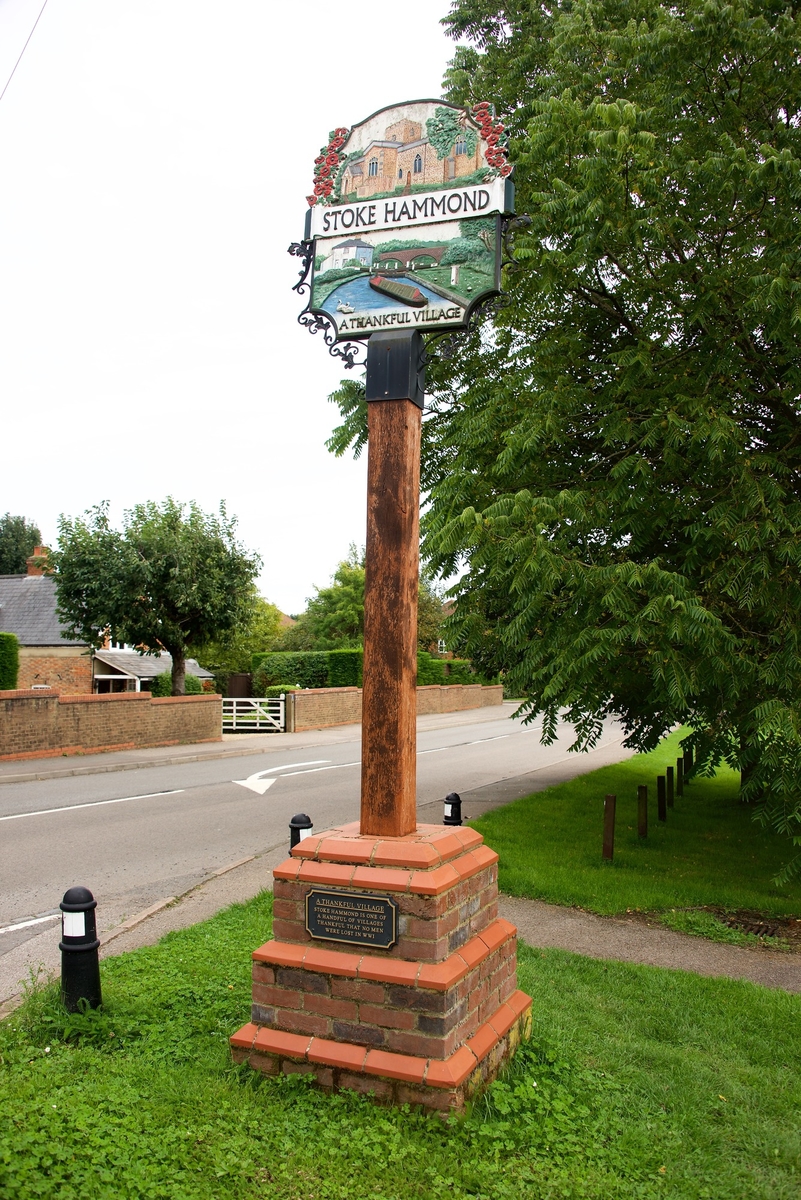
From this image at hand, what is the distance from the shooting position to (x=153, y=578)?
2491 centimetres

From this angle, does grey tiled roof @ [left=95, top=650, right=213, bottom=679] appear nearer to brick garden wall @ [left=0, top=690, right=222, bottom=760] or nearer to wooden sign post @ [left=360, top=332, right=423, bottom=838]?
brick garden wall @ [left=0, top=690, right=222, bottom=760]

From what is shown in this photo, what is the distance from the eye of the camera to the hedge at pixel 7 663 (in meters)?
21.1

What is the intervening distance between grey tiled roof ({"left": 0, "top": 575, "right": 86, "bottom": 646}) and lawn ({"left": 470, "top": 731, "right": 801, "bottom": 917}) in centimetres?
2594

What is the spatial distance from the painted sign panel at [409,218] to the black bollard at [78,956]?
129 inches

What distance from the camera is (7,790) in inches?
577

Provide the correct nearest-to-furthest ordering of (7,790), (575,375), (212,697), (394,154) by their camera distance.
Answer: (394,154) < (575,375) < (7,790) < (212,697)

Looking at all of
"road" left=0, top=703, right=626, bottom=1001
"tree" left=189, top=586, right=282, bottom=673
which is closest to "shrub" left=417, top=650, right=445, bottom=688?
"tree" left=189, top=586, right=282, bottom=673

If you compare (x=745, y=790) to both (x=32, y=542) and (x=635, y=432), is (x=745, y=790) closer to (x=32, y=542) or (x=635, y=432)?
(x=635, y=432)

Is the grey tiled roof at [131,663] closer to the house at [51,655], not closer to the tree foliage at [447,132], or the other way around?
the house at [51,655]

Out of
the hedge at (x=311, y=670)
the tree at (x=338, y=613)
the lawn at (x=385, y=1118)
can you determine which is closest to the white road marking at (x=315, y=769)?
the lawn at (x=385, y=1118)

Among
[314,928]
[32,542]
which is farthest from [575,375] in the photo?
[32,542]

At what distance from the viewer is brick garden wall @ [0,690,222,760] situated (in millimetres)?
18594

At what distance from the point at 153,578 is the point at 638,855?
18.5 meters

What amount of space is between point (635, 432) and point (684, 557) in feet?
3.74
